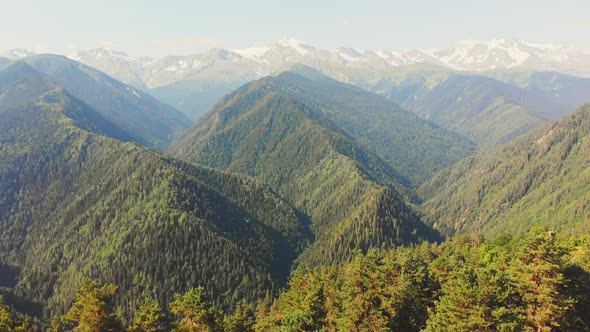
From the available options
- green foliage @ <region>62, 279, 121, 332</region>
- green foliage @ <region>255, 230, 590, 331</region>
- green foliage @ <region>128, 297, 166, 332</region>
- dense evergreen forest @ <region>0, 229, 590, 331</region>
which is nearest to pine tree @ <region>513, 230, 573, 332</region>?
green foliage @ <region>255, 230, 590, 331</region>

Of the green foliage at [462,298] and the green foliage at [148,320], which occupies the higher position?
the green foliage at [462,298]

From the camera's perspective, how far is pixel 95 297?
2421 inches

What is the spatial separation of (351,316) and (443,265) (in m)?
22.7

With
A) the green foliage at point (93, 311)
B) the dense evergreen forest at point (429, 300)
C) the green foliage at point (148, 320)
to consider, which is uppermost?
the dense evergreen forest at point (429, 300)

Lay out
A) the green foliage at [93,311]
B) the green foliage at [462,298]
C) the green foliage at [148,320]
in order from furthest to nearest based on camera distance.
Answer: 1. the green foliage at [148,320]
2. the green foliage at [93,311]
3. the green foliage at [462,298]

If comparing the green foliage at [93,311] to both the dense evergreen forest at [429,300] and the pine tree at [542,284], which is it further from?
the pine tree at [542,284]

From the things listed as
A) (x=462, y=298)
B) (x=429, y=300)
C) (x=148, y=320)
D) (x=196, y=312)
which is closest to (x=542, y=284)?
(x=462, y=298)

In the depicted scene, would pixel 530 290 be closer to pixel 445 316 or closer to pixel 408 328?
pixel 445 316

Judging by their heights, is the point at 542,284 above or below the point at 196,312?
above

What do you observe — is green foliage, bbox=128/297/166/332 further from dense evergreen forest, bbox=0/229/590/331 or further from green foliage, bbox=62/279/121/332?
green foliage, bbox=62/279/121/332

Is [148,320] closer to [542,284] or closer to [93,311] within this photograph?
[93,311]

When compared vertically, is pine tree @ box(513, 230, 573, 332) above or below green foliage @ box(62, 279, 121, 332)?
above

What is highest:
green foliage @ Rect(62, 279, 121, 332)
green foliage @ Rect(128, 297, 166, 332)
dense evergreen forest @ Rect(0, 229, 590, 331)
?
dense evergreen forest @ Rect(0, 229, 590, 331)

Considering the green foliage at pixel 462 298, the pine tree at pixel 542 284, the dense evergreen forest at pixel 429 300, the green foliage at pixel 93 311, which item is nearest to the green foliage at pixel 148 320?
the dense evergreen forest at pixel 429 300
